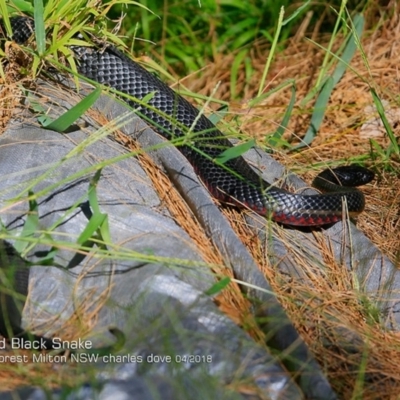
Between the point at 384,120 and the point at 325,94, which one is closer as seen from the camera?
the point at 384,120

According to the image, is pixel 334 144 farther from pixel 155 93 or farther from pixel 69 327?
pixel 69 327

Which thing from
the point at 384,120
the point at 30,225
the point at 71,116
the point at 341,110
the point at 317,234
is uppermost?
the point at 384,120

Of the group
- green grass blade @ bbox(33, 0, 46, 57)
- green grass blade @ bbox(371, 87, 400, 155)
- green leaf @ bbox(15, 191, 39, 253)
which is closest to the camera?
green leaf @ bbox(15, 191, 39, 253)

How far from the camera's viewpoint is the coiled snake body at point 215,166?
384 centimetres

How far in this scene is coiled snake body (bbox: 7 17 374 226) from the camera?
384 centimetres

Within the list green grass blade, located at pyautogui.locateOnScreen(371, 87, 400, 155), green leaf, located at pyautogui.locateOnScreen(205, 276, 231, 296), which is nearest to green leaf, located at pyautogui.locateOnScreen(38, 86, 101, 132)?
green leaf, located at pyautogui.locateOnScreen(205, 276, 231, 296)

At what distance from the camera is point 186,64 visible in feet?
20.5

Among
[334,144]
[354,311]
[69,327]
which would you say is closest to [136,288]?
[69,327]

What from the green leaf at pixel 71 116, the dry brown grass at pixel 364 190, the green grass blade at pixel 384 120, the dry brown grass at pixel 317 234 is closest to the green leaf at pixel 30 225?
the dry brown grass at pixel 317 234

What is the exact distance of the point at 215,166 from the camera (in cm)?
402

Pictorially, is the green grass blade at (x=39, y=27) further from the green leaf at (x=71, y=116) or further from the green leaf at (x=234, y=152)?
the green leaf at (x=234, y=152)

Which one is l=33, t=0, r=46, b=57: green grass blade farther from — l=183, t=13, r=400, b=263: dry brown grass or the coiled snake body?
l=183, t=13, r=400, b=263: dry brown grass

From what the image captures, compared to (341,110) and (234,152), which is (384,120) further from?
(234,152)

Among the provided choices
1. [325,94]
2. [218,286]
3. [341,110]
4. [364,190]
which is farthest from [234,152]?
[341,110]
